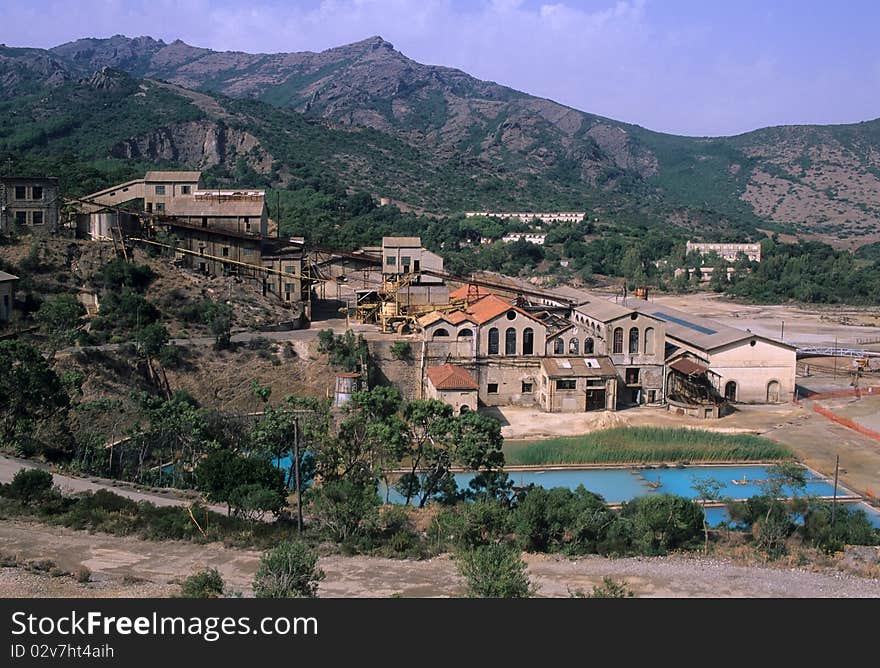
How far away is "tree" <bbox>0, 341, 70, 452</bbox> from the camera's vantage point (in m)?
28.8

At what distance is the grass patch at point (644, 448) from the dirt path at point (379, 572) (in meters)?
12.0

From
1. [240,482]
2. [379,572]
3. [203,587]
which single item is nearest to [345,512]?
[379,572]

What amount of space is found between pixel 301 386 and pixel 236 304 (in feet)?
25.5

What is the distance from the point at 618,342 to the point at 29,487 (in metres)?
26.7

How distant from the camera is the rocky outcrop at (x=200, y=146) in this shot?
114250 mm

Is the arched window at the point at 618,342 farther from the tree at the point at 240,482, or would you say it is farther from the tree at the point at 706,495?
the tree at the point at 240,482

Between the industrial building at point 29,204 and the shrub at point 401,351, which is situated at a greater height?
the industrial building at point 29,204

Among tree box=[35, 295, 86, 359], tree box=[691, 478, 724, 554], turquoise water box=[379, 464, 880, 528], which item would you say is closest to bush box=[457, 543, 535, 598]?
tree box=[691, 478, 724, 554]

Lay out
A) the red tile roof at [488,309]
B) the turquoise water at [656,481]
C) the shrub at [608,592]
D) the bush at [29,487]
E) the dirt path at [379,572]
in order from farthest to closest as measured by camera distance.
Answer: the red tile roof at [488,309], the turquoise water at [656,481], the bush at [29,487], the dirt path at [379,572], the shrub at [608,592]

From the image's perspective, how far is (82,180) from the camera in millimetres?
61594

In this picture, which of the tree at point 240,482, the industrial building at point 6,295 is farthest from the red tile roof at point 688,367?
the industrial building at point 6,295

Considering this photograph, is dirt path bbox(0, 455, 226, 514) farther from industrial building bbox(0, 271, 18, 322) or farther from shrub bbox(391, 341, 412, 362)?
shrub bbox(391, 341, 412, 362)

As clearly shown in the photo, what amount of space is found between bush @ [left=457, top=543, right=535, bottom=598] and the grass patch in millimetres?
15524

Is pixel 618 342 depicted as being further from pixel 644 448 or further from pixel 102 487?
pixel 102 487
